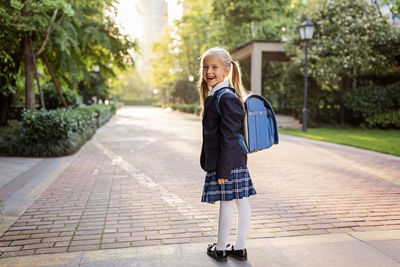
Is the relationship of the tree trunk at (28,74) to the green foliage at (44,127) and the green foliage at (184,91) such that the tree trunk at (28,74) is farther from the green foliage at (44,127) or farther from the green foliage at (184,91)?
the green foliage at (184,91)

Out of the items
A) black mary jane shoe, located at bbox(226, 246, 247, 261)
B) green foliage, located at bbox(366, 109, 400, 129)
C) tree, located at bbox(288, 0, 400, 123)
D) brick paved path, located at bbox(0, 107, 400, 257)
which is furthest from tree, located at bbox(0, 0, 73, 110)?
green foliage, located at bbox(366, 109, 400, 129)

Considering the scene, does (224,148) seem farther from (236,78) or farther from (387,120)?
(387,120)

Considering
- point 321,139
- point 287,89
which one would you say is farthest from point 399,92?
point 321,139

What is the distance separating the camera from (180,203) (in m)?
A: 4.89

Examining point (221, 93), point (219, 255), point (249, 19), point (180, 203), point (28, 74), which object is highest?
point (249, 19)

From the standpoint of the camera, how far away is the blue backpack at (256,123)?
283cm

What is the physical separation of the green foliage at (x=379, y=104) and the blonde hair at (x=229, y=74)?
15.7m

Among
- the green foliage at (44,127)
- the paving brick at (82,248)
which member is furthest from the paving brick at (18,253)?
the green foliage at (44,127)

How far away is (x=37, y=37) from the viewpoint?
1102cm

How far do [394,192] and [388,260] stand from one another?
9.48 ft

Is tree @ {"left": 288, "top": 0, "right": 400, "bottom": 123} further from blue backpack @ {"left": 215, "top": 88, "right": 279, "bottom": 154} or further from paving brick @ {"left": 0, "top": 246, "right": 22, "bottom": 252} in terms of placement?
paving brick @ {"left": 0, "top": 246, "right": 22, "bottom": 252}

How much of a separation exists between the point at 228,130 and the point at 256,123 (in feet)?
0.89

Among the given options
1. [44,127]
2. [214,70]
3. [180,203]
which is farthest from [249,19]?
[214,70]

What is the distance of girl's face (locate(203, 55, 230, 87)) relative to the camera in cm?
285
